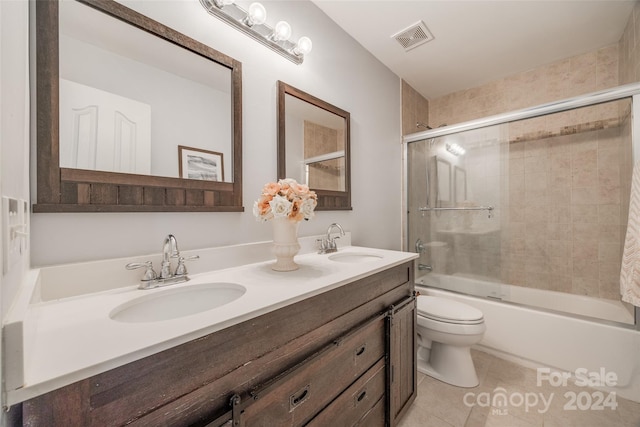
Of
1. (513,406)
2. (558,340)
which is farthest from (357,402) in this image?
(558,340)

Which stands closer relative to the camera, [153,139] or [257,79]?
[153,139]

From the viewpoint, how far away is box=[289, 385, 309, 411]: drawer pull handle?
30.5 inches

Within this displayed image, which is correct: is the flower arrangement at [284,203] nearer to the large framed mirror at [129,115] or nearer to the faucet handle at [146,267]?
the large framed mirror at [129,115]

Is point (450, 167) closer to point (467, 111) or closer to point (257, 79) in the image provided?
point (467, 111)

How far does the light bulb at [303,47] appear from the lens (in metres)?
1.44

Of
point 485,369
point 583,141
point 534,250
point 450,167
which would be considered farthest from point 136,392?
point 583,141

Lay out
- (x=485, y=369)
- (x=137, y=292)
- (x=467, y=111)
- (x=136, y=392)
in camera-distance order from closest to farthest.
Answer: (x=136, y=392), (x=137, y=292), (x=485, y=369), (x=467, y=111)

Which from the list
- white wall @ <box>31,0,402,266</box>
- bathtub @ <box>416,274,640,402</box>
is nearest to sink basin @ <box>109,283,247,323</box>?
white wall @ <box>31,0,402,266</box>

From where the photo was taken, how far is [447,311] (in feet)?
5.49

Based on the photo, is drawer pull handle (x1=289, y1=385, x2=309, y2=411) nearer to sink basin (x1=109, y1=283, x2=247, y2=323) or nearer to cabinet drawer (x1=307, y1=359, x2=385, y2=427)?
cabinet drawer (x1=307, y1=359, x2=385, y2=427)

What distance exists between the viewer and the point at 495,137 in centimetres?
216

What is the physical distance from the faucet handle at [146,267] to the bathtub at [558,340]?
218 centimetres

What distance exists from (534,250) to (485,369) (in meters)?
1.28

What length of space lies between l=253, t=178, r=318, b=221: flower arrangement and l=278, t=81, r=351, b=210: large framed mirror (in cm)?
34
